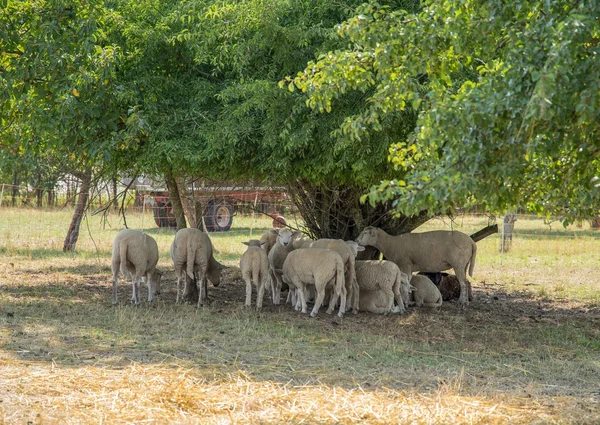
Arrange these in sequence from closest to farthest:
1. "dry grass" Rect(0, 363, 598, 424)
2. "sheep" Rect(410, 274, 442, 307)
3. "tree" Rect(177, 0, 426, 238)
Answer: "dry grass" Rect(0, 363, 598, 424) < "tree" Rect(177, 0, 426, 238) < "sheep" Rect(410, 274, 442, 307)

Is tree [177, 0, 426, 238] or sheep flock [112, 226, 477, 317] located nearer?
tree [177, 0, 426, 238]

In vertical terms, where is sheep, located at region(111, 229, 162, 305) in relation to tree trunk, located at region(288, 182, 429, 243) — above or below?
below

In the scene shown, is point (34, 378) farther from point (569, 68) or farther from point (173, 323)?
point (569, 68)

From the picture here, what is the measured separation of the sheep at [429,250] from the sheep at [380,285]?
1542 millimetres

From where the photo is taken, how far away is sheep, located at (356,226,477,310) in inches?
556

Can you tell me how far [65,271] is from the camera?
17.5 meters

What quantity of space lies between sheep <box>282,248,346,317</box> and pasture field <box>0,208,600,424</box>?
31 cm

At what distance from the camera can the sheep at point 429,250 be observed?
14117 mm

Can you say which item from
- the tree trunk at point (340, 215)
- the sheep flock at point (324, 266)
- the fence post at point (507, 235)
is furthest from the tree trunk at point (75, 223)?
the fence post at point (507, 235)

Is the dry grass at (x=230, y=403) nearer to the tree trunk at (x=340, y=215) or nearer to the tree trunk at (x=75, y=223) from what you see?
the tree trunk at (x=340, y=215)

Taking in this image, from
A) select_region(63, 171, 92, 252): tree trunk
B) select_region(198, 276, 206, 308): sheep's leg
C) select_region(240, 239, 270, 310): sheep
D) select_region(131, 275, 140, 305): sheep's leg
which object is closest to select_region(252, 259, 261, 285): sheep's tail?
select_region(240, 239, 270, 310): sheep

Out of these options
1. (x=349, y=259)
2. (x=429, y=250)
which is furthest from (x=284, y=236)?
(x=429, y=250)

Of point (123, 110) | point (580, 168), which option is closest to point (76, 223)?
point (123, 110)

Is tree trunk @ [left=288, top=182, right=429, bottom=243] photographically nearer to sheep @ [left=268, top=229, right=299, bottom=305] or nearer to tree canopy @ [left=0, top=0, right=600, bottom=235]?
tree canopy @ [left=0, top=0, right=600, bottom=235]
